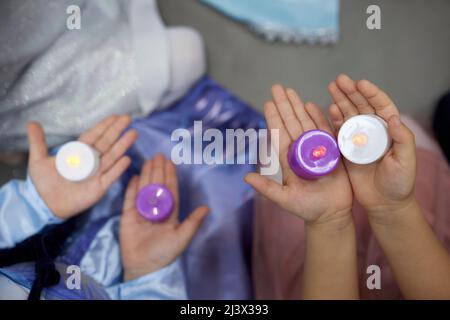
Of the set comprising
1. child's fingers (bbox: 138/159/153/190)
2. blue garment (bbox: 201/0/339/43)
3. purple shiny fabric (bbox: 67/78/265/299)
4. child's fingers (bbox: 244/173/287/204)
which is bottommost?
purple shiny fabric (bbox: 67/78/265/299)

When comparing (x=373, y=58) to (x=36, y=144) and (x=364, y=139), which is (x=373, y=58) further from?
(x=36, y=144)

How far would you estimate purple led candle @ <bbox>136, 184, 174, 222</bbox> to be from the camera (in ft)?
1.89

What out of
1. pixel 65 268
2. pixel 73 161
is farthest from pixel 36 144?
pixel 65 268

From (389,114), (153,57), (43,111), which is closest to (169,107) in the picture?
(153,57)

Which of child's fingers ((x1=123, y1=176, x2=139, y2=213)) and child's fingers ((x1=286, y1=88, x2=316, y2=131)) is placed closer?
child's fingers ((x1=286, y1=88, x2=316, y2=131))

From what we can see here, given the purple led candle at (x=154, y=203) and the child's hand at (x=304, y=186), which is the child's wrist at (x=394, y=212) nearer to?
the child's hand at (x=304, y=186)

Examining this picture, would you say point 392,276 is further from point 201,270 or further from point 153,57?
point 153,57

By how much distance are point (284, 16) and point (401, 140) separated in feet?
1.39

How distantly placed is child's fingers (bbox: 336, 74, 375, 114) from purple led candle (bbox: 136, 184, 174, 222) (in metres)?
0.27

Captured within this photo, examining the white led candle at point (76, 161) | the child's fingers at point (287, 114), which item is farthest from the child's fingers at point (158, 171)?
the child's fingers at point (287, 114)

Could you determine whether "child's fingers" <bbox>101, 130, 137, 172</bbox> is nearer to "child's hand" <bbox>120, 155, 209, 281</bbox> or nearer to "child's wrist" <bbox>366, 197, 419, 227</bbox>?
"child's hand" <bbox>120, 155, 209, 281</bbox>

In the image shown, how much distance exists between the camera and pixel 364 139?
0.44 meters

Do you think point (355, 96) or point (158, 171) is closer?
point (355, 96)

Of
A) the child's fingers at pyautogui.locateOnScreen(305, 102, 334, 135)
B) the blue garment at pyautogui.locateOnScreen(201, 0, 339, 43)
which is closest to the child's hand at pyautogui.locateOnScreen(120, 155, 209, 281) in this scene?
the child's fingers at pyautogui.locateOnScreen(305, 102, 334, 135)
